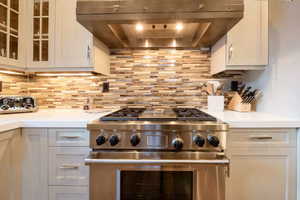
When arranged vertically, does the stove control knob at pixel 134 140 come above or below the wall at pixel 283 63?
below

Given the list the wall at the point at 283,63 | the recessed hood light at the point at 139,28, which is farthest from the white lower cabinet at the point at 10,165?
the wall at the point at 283,63

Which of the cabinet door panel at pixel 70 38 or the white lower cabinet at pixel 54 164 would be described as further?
the cabinet door panel at pixel 70 38

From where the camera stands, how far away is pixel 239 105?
1.75m

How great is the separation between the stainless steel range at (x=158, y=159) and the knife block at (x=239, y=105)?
640mm

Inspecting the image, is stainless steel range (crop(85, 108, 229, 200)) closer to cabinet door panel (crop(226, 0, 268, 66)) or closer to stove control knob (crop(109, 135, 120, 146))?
stove control knob (crop(109, 135, 120, 146))

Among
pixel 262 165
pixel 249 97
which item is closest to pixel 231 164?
pixel 262 165

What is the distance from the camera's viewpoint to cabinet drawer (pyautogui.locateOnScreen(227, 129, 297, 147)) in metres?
1.27

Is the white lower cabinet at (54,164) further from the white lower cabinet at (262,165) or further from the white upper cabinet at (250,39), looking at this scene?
the white upper cabinet at (250,39)

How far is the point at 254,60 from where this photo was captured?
1594 mm

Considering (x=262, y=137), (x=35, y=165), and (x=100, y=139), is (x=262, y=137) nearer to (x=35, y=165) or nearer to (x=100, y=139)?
(x=100, y=139)

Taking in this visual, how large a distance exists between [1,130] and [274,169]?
1.66 meters

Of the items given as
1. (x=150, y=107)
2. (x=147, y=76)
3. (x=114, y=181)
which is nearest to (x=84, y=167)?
(x=114, y=181)

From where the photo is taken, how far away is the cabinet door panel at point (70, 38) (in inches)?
65.2

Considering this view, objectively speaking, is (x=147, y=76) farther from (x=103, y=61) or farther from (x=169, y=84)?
(x=103, y=61)
